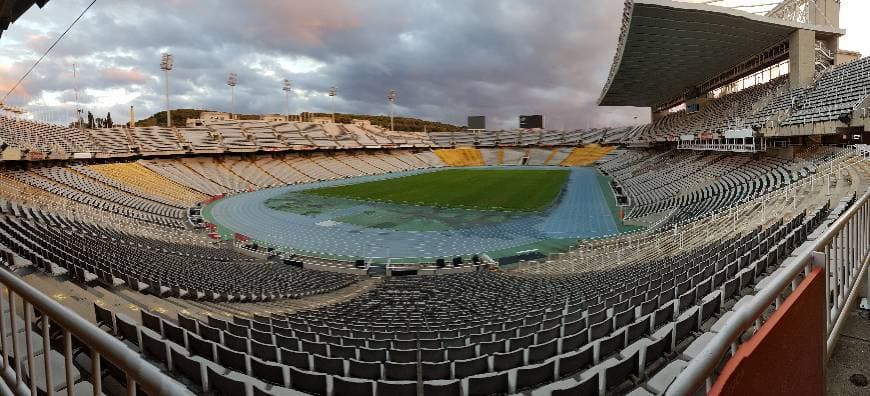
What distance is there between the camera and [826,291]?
3064 mm

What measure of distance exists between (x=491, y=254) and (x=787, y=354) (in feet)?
59.3

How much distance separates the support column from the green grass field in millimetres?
18474

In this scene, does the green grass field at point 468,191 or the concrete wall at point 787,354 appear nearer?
the concrete wall at point 787,354

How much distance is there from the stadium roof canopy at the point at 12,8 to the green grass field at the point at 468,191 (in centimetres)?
2674

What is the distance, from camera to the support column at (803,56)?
3077 centimetres

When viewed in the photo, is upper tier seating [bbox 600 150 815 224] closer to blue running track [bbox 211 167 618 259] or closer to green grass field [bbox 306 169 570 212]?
blue running track [bbox 211 167 618 259]

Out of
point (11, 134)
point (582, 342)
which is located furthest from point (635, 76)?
point (11, 134)

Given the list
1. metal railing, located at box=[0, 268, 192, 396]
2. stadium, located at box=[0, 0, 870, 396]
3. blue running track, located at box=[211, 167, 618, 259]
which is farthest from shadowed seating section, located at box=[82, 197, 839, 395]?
blue running track, located at box=[211, 167, 618, 259]

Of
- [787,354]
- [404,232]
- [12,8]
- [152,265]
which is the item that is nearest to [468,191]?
[404,232]

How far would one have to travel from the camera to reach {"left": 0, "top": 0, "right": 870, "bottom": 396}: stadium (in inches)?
125

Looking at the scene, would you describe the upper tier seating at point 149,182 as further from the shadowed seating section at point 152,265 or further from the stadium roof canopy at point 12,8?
the stadium roof canopy at point 12,8

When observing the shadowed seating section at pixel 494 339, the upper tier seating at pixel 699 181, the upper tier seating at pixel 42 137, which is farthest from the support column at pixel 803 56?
the upper tier seating at pixel 42 137

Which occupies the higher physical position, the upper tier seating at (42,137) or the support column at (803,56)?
the support column at (803,56)

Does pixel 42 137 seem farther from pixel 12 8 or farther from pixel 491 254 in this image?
pixel 491 254
